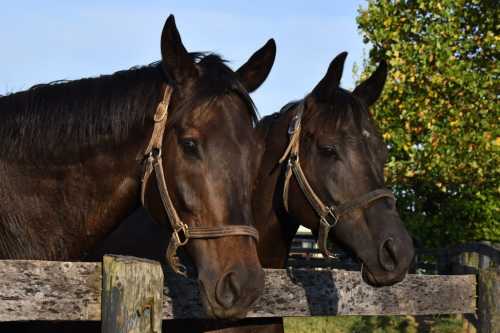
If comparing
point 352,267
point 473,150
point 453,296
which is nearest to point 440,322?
point 352,267

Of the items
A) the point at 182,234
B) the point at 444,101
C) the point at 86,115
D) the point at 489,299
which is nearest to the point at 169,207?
the point at 182,234

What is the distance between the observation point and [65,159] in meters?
3.88

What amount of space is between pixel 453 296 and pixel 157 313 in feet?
8.06

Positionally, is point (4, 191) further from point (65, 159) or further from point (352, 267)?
point (352, 267)

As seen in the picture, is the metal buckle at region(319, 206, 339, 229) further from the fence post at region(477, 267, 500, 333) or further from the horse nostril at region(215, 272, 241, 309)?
the horse nostril at region(215, 272, 241, 309)

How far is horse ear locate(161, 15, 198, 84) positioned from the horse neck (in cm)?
153

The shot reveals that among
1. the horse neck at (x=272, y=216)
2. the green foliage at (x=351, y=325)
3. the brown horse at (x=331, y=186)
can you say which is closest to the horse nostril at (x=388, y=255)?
the brown horse at (x=331, y=186)

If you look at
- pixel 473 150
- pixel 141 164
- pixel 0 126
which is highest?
pixel 473 150

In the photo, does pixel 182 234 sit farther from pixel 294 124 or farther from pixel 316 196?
pixel 294 124

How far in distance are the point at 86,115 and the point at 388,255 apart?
Answer: 1.96m

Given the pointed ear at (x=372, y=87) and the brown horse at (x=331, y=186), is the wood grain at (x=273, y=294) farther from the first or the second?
the pointed ear at (x=372, y=87)

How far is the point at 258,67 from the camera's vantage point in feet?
14.3

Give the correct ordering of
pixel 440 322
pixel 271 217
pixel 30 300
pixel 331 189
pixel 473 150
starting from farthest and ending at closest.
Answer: pixel 440 322, pixel 473 150, pixel 271 217, pixel 331 189, pixel 30 300

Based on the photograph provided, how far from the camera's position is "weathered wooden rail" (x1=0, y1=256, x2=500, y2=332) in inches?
118
